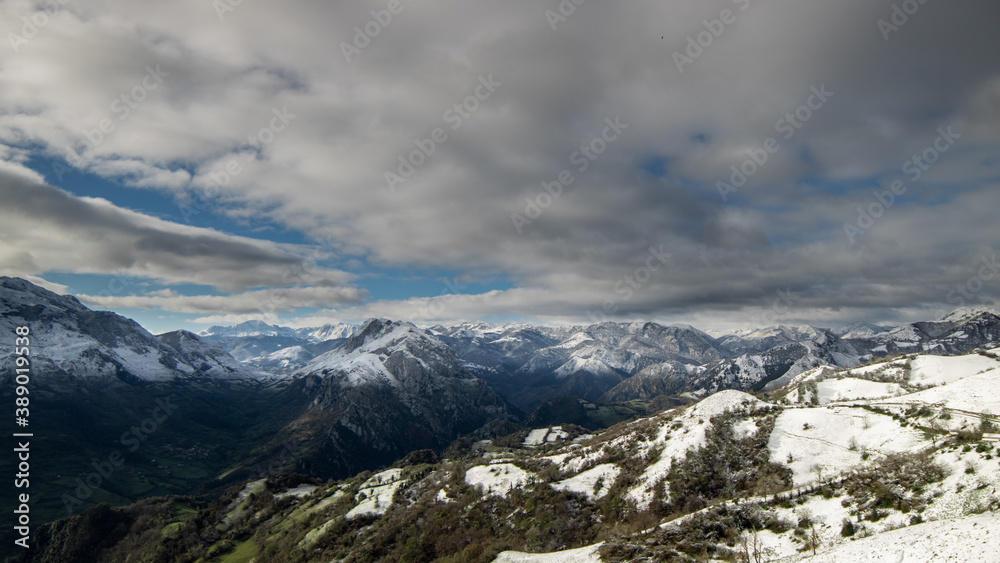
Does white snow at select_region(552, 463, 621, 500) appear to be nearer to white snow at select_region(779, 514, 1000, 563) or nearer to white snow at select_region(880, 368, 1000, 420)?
white snow at select_region(779, 514, 1000, 563)

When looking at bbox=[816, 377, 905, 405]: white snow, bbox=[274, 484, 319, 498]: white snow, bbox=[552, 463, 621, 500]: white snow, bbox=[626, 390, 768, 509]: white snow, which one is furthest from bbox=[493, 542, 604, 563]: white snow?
bbox=[816, 377, 905, 405]: white snow

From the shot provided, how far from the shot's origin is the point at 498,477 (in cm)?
7050

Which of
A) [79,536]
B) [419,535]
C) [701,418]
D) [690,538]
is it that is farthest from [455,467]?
[79,536]

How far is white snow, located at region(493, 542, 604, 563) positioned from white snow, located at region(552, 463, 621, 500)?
71.9 feet

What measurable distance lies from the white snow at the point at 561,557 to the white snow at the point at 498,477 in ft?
83.4

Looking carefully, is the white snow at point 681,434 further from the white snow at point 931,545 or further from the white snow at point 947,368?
the white snow at point 947,368

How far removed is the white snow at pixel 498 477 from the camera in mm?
65688

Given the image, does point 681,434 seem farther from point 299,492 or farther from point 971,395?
point 299,492

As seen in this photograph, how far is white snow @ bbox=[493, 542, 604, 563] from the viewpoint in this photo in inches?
1294

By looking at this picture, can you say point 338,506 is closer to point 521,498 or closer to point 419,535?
point 419,535

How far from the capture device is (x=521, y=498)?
6012 centimetres

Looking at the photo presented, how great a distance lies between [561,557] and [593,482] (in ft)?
92.1

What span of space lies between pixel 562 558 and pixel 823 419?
48.0 metres

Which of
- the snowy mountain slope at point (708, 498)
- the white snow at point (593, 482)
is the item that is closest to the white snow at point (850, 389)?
the snowy mountain slope at point (708, 498)
